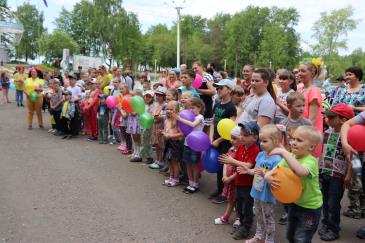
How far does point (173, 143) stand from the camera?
589 cm

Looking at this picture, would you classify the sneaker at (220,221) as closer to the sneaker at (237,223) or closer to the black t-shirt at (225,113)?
the sneaker at (237,223)

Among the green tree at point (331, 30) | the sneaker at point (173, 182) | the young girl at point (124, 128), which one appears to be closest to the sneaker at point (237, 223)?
the sneaker at point (173, 182)

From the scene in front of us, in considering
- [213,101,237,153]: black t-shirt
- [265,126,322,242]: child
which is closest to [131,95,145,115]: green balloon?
[213,101,237,153]: black t-shirt

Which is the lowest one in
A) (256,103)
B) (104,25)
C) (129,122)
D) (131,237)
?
(131,237)

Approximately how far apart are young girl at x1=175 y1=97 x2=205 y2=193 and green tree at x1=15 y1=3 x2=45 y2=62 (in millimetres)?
90835

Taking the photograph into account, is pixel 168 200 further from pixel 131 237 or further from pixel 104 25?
pixel 104 25

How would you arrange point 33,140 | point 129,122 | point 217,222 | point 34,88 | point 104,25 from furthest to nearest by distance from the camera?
point 104,25 → point 34,88 → point 33,140 → point 129,122 → point 217,222

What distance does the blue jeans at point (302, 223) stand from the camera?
10.2ft

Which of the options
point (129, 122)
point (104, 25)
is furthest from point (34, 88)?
point (104, 25)

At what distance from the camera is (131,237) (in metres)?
4.06

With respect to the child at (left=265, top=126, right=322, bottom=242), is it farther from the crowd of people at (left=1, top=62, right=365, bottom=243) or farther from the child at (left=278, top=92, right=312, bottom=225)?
the child at (left=278, top=92, right=312, bottom=225)

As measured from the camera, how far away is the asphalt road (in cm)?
414

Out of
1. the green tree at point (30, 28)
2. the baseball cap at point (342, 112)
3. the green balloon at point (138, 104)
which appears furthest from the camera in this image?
the green tree at point (30, 28)

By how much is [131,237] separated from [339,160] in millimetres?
2520
